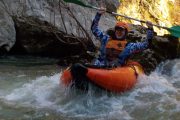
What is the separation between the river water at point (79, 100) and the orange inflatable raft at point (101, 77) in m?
0.16

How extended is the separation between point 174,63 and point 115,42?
2.76 metres

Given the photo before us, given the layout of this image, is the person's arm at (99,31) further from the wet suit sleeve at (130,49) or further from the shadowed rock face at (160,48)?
the shadowed rock face at (160,48)

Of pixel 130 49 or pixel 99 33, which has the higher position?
pixel 99 33

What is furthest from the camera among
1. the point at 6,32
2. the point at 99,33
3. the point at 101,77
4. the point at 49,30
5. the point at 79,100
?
the point at 49,30

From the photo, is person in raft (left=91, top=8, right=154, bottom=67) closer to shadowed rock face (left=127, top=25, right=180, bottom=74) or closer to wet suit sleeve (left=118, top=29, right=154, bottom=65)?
wet suit sleeve (left=118, top=29, right=154, bottom=65)

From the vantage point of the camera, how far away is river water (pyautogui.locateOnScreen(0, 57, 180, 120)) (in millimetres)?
5758

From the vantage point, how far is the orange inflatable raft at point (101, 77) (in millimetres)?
6059

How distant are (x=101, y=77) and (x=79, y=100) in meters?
0.52

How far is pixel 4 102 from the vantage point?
20.7ft

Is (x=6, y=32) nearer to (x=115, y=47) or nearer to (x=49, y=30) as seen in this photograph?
(x=49, y=30)

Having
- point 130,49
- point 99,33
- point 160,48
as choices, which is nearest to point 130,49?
point 130,49

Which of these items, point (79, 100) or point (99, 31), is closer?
point (79, 100)

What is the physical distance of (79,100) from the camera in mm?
6305

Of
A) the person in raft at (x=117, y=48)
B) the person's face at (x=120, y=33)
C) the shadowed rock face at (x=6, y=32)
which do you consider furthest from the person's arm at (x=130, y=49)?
the shadowed rock face at (x=6, y=32)
